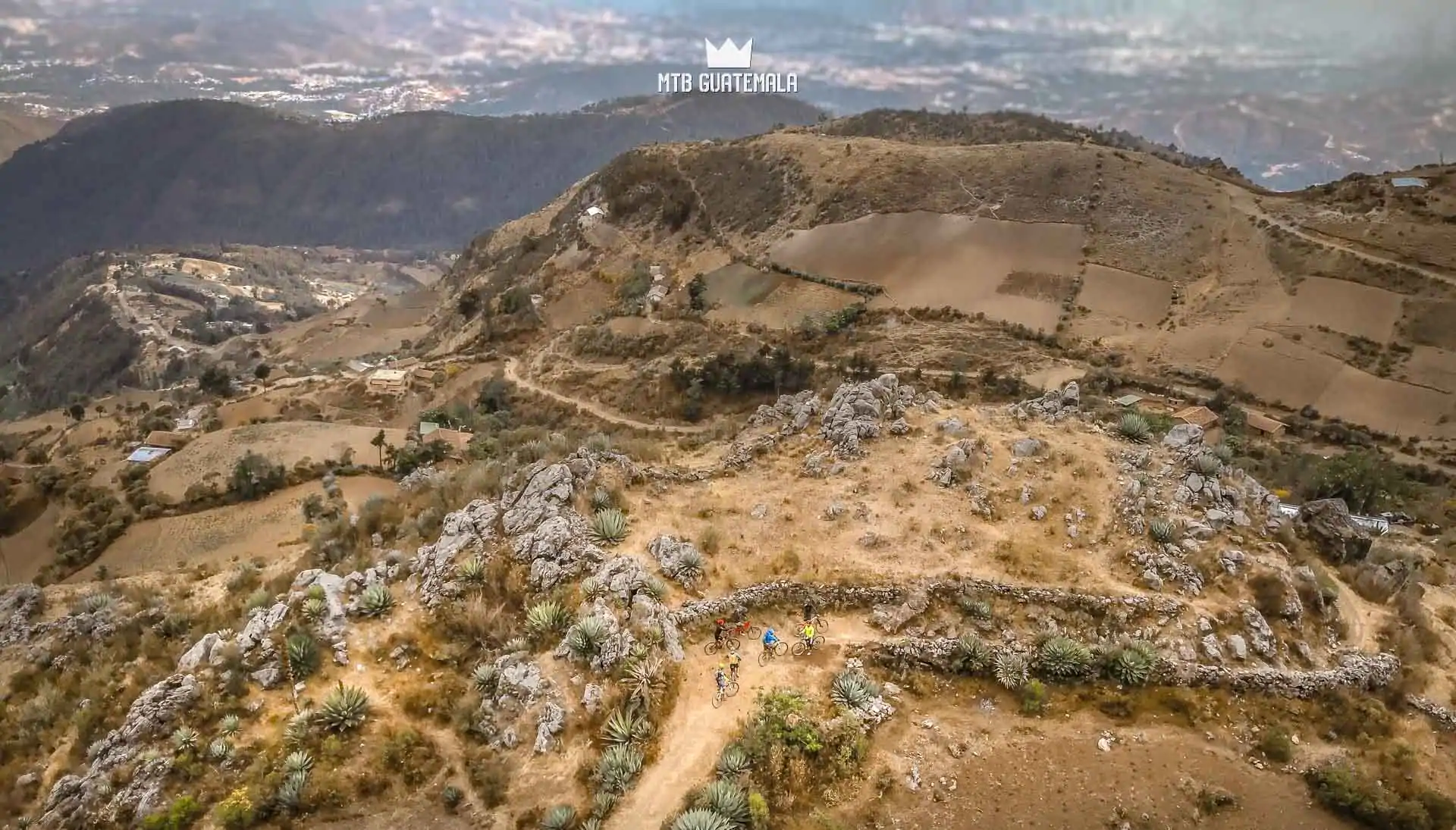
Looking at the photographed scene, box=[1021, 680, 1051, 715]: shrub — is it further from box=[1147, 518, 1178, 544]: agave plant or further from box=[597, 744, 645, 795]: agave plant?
box=[597, 744, 645, 795]: agave plant

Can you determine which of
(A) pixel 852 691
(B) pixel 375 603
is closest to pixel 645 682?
(A) pixel 852 691

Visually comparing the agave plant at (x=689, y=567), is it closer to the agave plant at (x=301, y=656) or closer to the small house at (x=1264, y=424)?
the agave plant at (x=301, y=656)

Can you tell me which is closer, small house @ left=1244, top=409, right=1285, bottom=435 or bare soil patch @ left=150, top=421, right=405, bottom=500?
bare soil patch @ left=150, top=421, right=405, bottom=500

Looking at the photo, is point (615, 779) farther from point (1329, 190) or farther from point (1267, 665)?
point (1329, 190)

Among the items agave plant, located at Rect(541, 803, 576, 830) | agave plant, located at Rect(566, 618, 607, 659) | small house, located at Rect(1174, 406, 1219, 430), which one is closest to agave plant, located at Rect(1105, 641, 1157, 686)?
agave plant, located at Rect(566, 618, 607, 659)

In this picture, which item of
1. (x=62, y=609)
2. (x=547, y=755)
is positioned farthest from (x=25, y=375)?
(x=547, y=755)

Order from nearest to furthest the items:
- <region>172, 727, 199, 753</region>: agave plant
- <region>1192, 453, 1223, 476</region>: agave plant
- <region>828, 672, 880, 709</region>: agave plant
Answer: <region>172, 727, 199, 753</region>: agave plant → <region>828, 672, 880, 709</region>: agave plant → <region>1192, 453, 1223, 476</region>: agave plant

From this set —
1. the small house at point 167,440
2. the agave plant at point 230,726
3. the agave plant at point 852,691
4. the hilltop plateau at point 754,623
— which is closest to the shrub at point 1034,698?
the hilltop plateau at point 754,623
